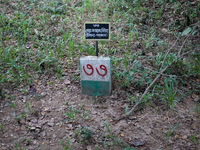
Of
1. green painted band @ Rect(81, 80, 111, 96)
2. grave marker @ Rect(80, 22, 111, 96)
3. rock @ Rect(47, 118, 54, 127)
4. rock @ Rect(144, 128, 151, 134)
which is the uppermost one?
grave marker @ Rect(80, 22, 111, 96)

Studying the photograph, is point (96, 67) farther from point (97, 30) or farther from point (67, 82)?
point (67, 82)

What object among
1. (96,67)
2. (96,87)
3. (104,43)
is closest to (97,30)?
(96,67)

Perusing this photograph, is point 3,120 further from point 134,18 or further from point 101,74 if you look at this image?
point 134,18

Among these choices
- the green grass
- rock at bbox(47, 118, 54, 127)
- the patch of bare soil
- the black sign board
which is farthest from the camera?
the green grass

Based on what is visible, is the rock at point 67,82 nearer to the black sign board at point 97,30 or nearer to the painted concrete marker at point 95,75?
the painted concrete marker at point 95,75

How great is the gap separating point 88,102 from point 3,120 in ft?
4.28

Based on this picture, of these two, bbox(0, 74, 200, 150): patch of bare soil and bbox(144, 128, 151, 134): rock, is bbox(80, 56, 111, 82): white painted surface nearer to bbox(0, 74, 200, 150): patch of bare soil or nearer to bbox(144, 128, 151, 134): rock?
bbox(0, 74, 200, 150): patch of bare soil

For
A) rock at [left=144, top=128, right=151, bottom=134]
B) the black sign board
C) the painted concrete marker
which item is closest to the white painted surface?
the painted concrete marker

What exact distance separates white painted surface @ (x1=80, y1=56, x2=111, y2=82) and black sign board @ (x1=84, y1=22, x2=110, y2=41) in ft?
1.13

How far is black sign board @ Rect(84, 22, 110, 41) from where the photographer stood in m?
2.90

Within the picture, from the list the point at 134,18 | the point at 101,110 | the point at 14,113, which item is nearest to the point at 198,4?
the point at 134,18

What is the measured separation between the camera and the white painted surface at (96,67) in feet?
9.68

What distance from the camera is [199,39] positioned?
13.7 feet

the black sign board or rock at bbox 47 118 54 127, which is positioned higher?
the black sign board
